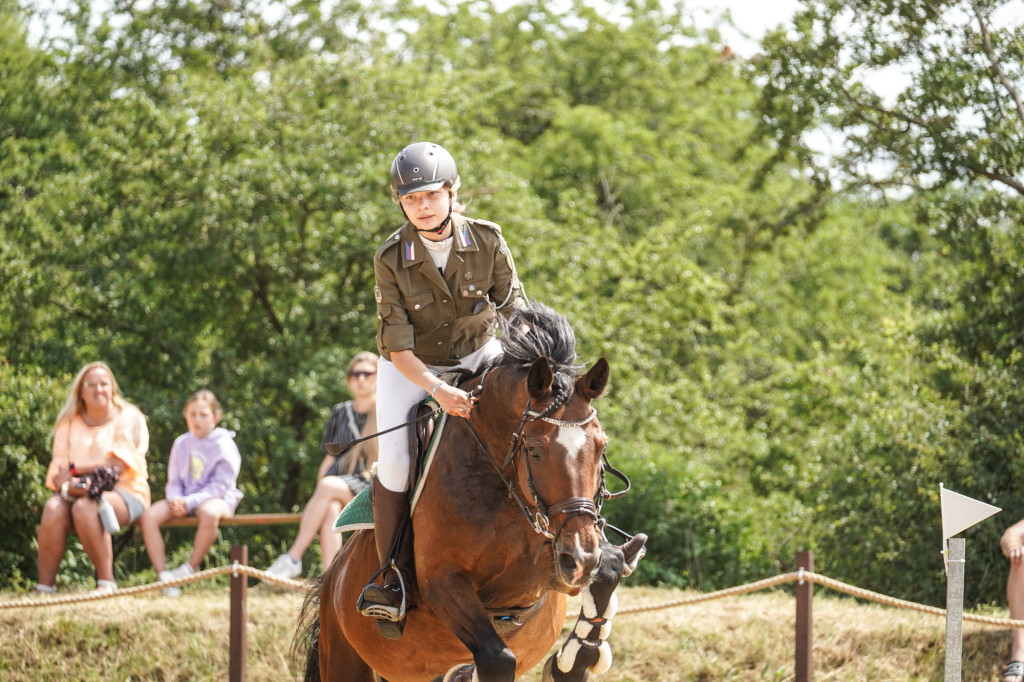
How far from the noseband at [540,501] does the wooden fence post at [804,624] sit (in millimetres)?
3472

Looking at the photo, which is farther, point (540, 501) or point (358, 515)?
point (358, 515)

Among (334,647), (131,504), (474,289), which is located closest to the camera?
(474,289)

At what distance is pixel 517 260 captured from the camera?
14516 millimetres

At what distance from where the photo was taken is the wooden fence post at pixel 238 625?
805cm

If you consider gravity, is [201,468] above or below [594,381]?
below

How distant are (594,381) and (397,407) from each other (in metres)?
1.23

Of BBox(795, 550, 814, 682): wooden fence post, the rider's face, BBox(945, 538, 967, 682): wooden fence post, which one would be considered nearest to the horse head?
the rider's face

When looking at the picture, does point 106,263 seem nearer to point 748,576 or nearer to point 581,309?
point 581,309

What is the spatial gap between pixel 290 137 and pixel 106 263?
280cm

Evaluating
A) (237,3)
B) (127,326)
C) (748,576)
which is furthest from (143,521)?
(237,3)

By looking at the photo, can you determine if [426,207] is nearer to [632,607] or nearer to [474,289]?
[474,289]

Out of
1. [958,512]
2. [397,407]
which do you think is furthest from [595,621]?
[958,512]

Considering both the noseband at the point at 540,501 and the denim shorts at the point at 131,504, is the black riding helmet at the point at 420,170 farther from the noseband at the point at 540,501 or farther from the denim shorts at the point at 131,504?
the denim shorts at the point at 131,504

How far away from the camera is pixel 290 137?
549 inches
